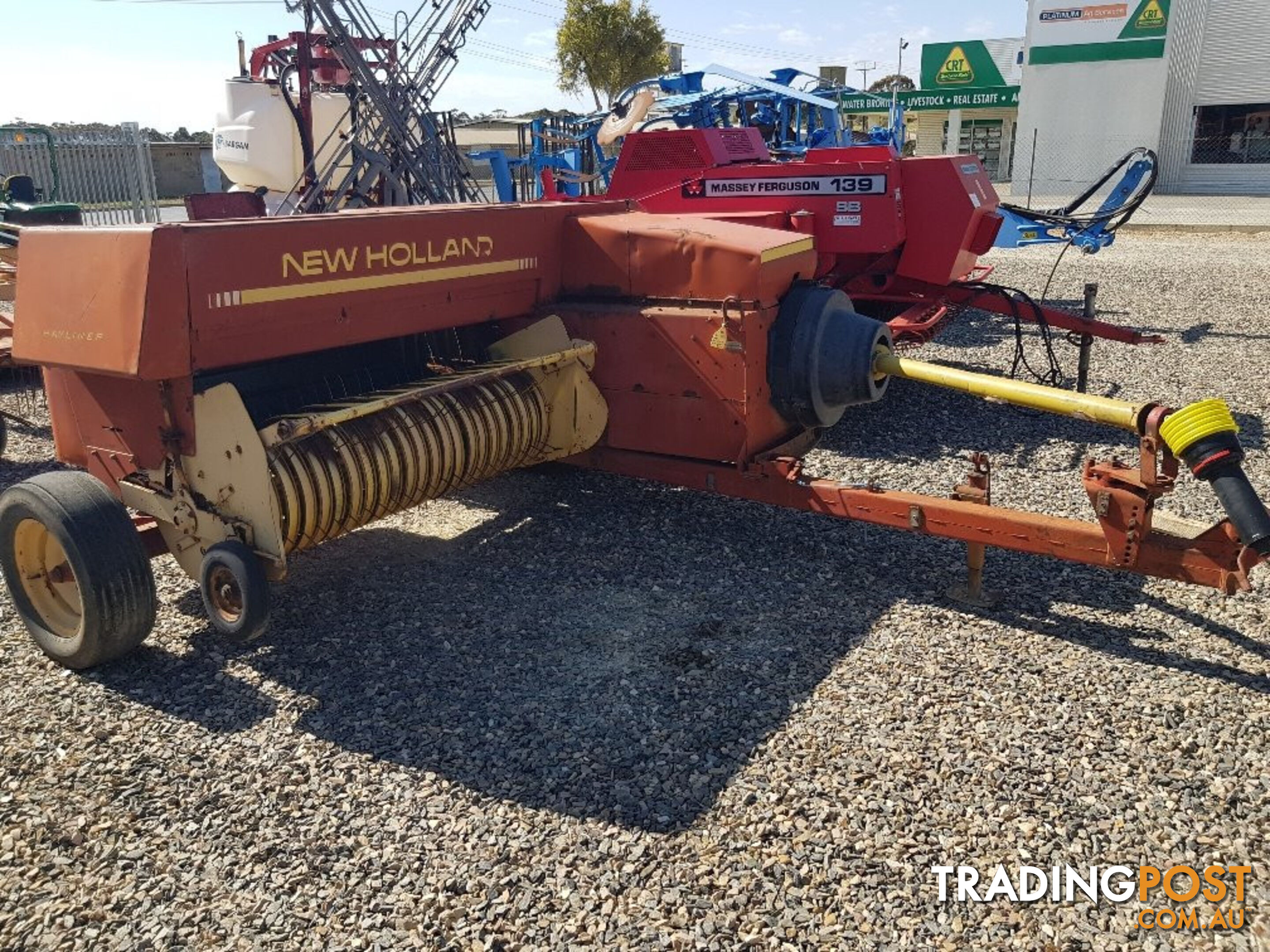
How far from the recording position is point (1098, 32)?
2709cm

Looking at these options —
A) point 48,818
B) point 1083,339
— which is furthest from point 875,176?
point 48,818

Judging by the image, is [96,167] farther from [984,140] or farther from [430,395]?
[984,140]

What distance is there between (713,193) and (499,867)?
5498mm

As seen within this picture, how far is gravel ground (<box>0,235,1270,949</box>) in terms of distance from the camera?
2.64 m

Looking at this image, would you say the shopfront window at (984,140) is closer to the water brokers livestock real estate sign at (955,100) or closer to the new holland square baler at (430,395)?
the water brokers livestock real estate sign at (955,100)

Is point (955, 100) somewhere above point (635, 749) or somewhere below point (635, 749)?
above

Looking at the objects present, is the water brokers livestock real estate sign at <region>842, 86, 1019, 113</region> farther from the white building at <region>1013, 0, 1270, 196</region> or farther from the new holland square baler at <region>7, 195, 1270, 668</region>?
the new holland square baler at <region>7, 195, 1270, 668</region>

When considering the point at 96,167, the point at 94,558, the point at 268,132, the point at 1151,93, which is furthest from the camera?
the point at 1151,93

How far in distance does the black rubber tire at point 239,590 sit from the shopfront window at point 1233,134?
92.4 feet

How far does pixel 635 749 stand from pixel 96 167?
16.1 meters

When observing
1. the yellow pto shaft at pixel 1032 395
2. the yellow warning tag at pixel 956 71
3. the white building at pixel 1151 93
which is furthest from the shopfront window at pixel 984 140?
the yellow pto shaft at pixel 1032 395

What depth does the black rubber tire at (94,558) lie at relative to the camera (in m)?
3.60

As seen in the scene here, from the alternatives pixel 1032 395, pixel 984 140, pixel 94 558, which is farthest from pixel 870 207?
pixel 984 140

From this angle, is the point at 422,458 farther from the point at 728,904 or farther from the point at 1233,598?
the point at 1233,598
